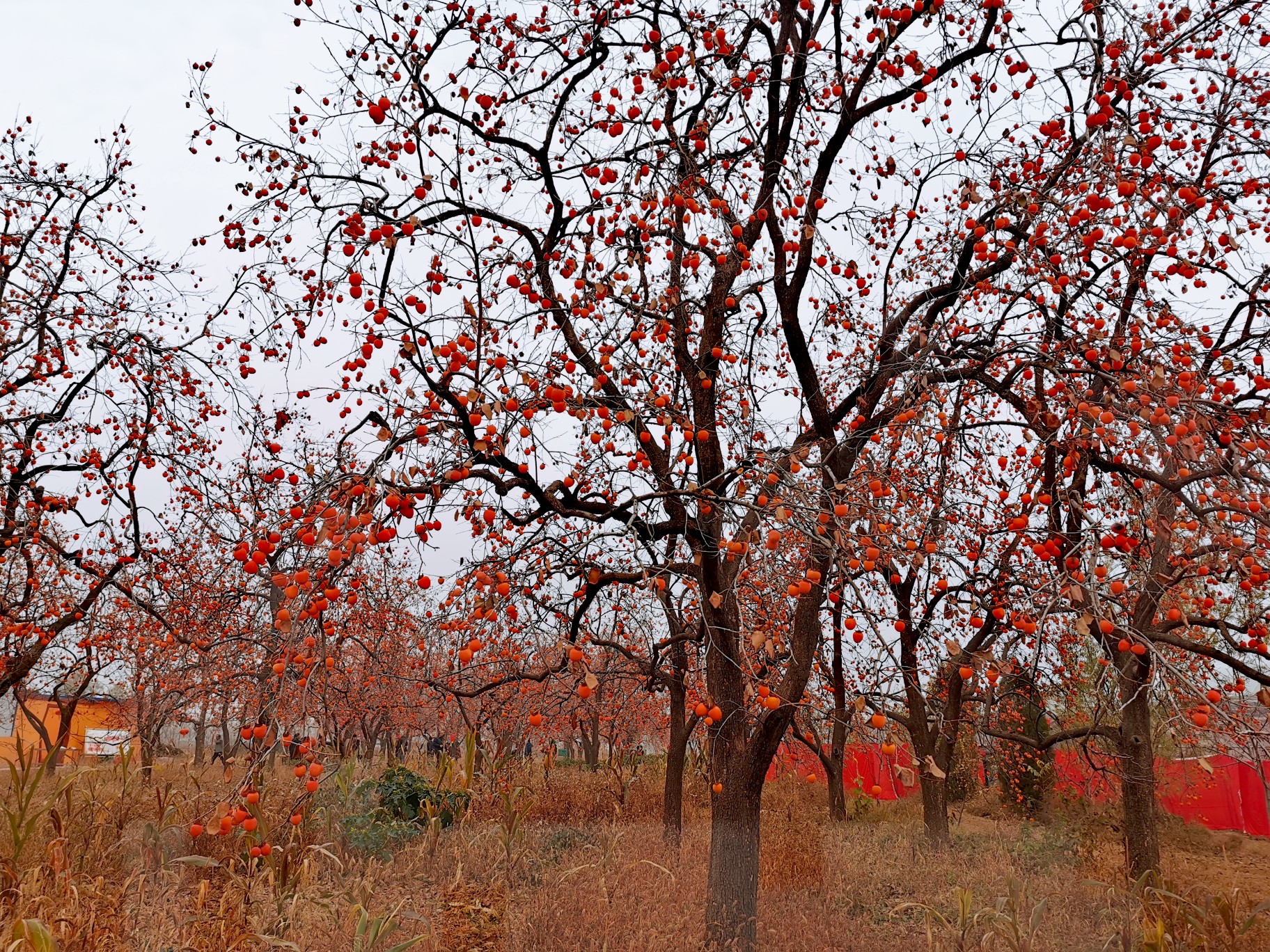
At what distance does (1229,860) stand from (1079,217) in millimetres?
12037

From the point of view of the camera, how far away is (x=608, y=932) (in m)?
5.03

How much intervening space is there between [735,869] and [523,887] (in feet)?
7.40

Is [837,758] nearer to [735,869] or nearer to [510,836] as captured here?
[510,836]

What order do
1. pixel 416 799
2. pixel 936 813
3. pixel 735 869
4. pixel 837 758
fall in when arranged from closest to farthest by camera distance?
pixel 735 869 < pixel 416 799 < pixel 936 813 < pixel 837 758

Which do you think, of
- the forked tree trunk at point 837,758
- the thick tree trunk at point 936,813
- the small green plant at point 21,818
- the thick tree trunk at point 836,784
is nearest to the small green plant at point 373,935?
the small green plant at point 21,818

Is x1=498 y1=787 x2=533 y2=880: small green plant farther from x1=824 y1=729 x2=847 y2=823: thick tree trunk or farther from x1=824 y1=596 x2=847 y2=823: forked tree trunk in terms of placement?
x1=824 y1=729 x2=847 y2=823: thick tree trunk

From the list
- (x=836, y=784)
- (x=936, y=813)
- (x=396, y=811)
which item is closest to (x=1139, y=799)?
(x=936, y=813)

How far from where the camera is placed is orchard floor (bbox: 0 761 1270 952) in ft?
15.5

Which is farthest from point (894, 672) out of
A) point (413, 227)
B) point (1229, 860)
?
point (1229, 860)

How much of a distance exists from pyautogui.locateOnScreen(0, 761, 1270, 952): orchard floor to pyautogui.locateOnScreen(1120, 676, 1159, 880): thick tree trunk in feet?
1.13

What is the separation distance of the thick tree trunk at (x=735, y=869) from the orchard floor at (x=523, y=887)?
22cm

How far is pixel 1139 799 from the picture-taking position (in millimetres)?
7133

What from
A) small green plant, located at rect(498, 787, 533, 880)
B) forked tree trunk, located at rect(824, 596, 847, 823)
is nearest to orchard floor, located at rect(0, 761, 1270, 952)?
small green plant, located at rect(498, 787, 533, 880)

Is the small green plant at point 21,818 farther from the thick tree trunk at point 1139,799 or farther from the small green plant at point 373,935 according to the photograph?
the thick tree trunk at point 1139,799
